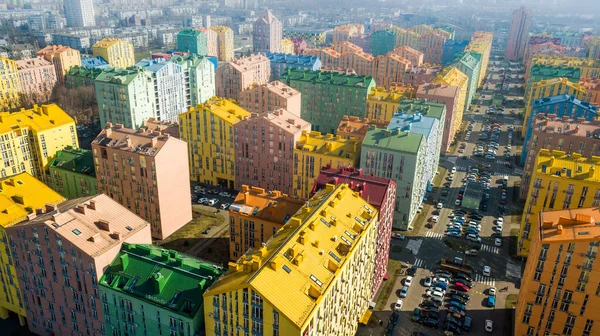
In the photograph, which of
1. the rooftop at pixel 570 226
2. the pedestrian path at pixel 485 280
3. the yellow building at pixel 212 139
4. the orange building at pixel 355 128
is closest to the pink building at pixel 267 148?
the yellow building at pixel 212 139

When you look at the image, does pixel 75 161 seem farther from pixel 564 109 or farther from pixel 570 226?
pixel 564 109

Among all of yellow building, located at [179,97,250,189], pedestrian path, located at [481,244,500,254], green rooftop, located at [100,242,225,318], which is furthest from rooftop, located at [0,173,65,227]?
pedestrian path, located at [481,244,500,254]

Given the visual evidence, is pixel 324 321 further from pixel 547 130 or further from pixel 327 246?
pixel 547 130

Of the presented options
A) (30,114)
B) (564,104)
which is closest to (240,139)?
(30,114)

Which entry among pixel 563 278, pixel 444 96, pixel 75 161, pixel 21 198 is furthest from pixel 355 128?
pixel 21 198

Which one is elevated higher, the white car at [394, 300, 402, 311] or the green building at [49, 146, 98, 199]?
the green building at [49, 146, 98, 199]

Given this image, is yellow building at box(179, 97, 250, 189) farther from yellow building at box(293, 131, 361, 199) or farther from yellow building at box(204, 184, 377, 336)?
yellow building at box(204, 184, 377, 336)
